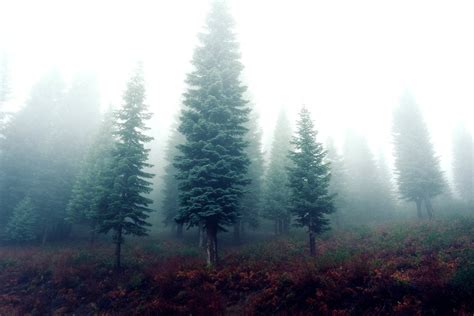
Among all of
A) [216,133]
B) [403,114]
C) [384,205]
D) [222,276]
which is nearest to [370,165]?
[384,205]

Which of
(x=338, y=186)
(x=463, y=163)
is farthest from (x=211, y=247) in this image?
(x=463, y=163)

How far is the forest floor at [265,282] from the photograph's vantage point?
30.1 feet

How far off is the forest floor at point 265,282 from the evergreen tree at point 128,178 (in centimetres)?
261

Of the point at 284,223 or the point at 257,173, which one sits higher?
the point at 257,173

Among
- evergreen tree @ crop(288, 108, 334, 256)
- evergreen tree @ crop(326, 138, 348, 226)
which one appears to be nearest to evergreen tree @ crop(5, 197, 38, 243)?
evergreen tree @ crop(288, 108, 334, 256)

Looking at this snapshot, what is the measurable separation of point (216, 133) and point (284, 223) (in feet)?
59.2

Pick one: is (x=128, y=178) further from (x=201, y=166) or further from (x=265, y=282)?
(x=265, y=282)

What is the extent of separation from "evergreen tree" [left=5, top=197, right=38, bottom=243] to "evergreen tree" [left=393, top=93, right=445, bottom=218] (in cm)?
4062

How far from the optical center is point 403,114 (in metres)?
35.4

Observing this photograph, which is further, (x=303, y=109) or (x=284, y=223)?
(x=284, y=223)

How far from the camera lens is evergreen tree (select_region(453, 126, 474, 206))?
48.8m

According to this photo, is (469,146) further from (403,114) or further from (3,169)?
(3,169)

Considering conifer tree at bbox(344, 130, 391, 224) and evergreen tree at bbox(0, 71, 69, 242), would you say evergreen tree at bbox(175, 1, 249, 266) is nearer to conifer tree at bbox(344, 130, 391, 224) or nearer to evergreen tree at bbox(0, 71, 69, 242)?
evergreen tree at bbox(0, 71, 69, 242)

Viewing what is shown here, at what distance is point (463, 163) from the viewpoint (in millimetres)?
50094
